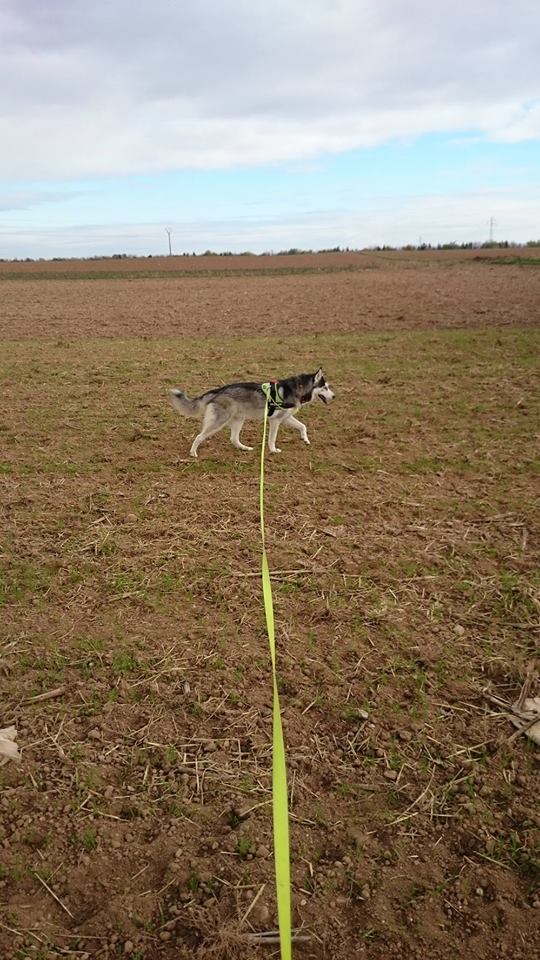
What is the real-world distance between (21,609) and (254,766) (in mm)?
2622

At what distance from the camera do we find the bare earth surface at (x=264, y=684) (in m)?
2.73

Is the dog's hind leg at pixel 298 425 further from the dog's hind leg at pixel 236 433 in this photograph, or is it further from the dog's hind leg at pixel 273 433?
the dog's hind leg at pixel 236 433

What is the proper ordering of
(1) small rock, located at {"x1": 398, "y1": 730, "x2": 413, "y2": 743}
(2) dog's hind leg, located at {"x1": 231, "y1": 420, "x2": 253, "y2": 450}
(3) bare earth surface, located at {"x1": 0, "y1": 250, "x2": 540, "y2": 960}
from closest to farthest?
(3) bare earth surface, located at {"x1": 0, "y1": 250, "x2": 540, "y2": 960} < (1) small rock, located at {"x1": 398, "y1": 730, "x2": 413, "y2": 743} < (2) dog's hind leg, located at {"x1": 231, "y1": 420, "x2": 253, "y2": 450}

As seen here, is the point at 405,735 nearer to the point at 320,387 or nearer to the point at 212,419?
the point at 212,419

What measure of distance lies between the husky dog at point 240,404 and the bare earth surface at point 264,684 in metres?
0.49

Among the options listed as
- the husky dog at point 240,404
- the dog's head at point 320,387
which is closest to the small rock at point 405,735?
the husky dog at point 240,404

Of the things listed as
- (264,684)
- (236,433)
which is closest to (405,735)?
(264,684)

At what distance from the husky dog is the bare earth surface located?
0.49 meters

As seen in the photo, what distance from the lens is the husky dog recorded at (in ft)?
26.3

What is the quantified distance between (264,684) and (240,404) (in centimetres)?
475

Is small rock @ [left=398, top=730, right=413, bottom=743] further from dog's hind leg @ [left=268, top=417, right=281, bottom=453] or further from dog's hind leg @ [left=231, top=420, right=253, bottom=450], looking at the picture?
dog's hind leg @ [left=231, top=420, right=253, bottom=450]

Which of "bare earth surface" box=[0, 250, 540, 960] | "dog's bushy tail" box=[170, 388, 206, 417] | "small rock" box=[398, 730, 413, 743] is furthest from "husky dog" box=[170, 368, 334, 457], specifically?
"small rock" box=[398, 730, 413, 743]

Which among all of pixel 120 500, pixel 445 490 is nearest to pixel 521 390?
pixel 445 490

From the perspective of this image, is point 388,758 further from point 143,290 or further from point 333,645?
point 143,290
